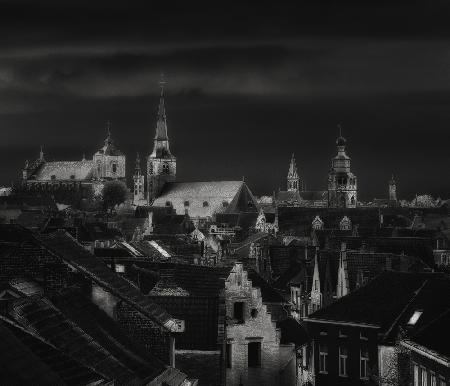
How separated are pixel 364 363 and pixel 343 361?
144 cm

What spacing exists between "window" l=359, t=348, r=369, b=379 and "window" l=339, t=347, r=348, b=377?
987 mm

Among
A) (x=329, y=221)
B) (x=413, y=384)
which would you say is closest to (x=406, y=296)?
(x=413, y=384)

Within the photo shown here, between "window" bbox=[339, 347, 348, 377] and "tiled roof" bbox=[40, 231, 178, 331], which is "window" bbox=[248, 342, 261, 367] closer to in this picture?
"window" bbox=[339, 347, 348, 377]

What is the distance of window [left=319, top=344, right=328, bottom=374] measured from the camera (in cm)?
4394

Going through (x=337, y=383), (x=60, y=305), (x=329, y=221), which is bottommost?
(x=337, y=383)

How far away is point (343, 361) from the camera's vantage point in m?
43.2

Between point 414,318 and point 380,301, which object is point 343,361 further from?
point 414,318

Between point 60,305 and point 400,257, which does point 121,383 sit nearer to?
point 60,305

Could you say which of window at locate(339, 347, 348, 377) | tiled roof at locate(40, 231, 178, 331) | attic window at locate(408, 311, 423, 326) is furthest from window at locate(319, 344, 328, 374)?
tiled roof at locate(40, 231, 178, 331)

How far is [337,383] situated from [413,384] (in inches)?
365

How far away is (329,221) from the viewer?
175 metres

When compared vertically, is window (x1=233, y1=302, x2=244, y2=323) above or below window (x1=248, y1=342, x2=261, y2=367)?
above

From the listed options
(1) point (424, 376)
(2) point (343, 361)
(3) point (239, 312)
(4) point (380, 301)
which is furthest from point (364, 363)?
(1) point (424, 376)

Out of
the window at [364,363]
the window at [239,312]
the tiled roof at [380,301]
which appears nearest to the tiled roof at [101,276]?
the window at [239,312]
